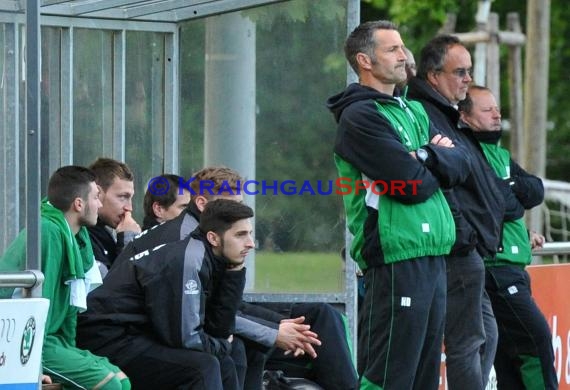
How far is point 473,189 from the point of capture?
7297mm

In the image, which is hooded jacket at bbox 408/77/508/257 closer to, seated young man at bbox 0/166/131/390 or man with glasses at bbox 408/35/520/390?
man with glasses at bbox 408/35/520/390

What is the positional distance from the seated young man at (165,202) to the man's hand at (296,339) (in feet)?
3.55

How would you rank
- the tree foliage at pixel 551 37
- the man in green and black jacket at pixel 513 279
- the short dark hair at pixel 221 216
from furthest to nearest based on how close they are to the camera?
1. the tree foliage at pixel 551 37
2. the man in green and black jacket at pixel 513 279
3. the short dark hair at pixel 221 216

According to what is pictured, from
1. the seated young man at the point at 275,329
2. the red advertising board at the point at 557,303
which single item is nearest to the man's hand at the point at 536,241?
the red advertising board at the point at 557,303

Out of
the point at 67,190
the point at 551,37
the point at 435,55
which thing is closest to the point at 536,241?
the point at 435,55

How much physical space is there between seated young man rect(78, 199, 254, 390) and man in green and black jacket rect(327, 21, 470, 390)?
65cm

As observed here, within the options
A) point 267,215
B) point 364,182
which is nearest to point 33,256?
point 364,182

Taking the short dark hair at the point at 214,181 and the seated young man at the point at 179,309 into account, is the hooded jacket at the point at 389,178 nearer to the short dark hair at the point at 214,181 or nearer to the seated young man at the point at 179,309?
the seated young man at the point at 179,309

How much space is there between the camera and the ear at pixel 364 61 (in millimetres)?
6852

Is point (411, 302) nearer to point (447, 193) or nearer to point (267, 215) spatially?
point (447, 193)

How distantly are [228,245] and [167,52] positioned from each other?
2.74m

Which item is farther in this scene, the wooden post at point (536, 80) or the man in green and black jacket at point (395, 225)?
the wooden post at point (536, 80)

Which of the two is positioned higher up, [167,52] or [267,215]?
[167,52]

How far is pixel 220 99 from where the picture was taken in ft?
29.8
